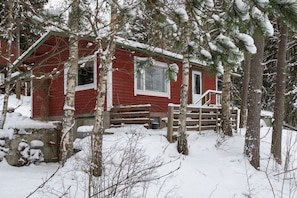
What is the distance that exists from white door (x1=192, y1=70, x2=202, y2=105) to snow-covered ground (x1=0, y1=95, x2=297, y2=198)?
5001 mm

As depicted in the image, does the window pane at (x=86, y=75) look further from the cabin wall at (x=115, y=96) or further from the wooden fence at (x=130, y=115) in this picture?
the wooden fence at (x=130, y=115)

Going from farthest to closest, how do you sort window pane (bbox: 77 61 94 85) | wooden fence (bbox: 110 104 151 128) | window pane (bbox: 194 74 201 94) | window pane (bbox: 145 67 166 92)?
window pane (bbox: 194 74 201 94) → window pane (bbox: 145 67 166 92) → window pane (bbox: 77 61 94 85) → wooden fence (bbox: 110 104 151 128)

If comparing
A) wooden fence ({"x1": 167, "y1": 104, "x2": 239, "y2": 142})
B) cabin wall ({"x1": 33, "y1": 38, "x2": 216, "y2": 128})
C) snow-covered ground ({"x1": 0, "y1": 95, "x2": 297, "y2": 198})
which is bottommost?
snow-covered ground ({"x1": 0, "y1": 95, "x2": 297, "y2": 198})

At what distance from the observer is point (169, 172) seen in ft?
22.4

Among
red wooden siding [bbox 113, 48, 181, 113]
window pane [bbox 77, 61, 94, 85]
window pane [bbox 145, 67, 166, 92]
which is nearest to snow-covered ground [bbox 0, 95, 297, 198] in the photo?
red wooden siding [bbox 113, 48, 181, 113]

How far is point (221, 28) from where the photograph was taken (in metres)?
3.39

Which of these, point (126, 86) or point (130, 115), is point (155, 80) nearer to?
point (126, 86)

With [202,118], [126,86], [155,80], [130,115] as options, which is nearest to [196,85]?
[155,80]

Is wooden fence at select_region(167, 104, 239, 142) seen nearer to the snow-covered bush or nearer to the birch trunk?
the birch trunk

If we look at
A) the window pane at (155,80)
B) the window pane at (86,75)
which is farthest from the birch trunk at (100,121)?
the window pane at (155,80)

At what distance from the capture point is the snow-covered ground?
5926 mm

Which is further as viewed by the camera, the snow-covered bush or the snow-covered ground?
the snow-covered bush

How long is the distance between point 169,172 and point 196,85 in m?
8.88

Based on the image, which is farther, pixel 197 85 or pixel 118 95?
pixel 197 85
